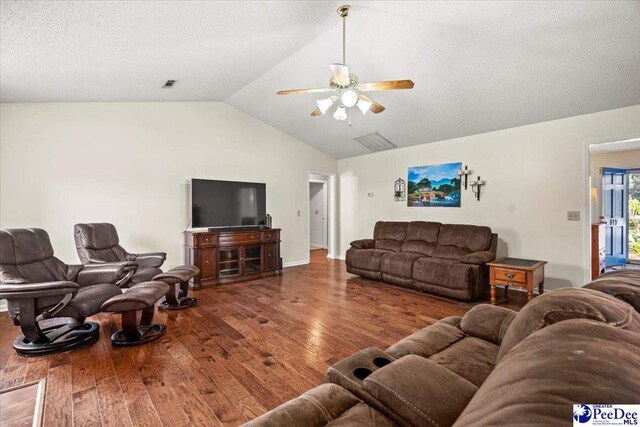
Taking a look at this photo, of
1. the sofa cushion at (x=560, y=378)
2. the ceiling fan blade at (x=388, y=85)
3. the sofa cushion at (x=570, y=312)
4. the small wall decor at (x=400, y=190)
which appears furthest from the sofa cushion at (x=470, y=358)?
the small wall decor at (x=400, y=190)

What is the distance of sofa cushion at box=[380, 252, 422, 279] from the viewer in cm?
453

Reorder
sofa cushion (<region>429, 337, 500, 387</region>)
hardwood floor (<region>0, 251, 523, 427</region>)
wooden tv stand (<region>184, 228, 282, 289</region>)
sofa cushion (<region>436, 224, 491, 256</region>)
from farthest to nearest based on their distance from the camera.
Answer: wooden tv stand (<region>184, 228, 282, 289</region>) → sofa cushion (<region>436, 224, 491, 256</region>) → hardwood floor (<region>0, 251, 523, 427</region>) → sofa cushion (<region>429, 337, 500, 387</region>)

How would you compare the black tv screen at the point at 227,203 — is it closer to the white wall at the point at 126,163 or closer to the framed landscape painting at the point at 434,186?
the white wall at the point at 126,163

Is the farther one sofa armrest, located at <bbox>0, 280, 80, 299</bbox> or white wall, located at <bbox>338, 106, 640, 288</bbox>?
white wall, located at <bbox>338, 106, 640, 288</bbox>

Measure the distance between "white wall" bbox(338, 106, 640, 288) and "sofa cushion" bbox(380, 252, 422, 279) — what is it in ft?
4.15

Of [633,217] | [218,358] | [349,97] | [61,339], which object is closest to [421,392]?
[218,358]

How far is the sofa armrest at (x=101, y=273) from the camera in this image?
3225mm

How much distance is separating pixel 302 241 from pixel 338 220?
119 centimetres

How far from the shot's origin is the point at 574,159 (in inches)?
158

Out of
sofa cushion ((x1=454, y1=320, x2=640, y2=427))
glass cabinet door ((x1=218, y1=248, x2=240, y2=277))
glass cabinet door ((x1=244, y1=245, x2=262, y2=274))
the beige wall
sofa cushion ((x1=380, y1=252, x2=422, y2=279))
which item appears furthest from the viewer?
the beige wall


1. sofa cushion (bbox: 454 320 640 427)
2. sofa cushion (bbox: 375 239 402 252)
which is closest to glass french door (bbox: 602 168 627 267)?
sofa cushion (bbox: 375 239 402 252)

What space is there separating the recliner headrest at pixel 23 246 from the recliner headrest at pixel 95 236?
1.98ft

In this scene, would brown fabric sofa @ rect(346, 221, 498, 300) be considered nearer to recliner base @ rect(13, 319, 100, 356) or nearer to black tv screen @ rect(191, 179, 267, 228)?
black tv screen @ rect(191, 179, 267, 228)

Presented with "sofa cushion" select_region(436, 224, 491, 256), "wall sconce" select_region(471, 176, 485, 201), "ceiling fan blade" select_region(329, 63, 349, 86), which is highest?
"ceiling fan blade" select_region(329, 63, 349, 86)
